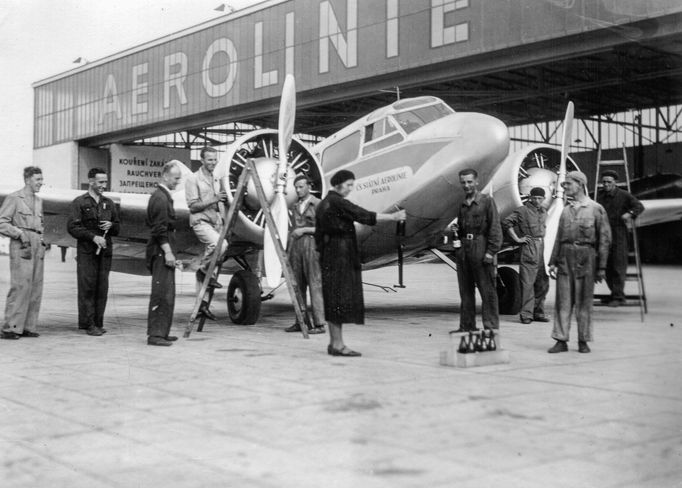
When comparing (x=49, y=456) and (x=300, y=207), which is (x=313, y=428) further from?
(x=300, y=207)

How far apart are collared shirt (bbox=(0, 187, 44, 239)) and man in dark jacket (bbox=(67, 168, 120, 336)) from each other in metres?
0.39

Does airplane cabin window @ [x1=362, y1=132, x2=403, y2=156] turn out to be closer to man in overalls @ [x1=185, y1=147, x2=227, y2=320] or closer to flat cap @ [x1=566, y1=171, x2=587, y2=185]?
man in overalls @ [x1=185, y1=147, x2=227, y2=320]

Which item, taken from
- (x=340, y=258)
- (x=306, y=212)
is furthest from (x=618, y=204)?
(x=340, y=258)

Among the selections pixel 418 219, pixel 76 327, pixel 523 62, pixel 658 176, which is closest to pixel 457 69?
pixel 523 62

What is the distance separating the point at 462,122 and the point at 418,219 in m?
1.48

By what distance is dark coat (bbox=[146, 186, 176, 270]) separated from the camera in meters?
8.16

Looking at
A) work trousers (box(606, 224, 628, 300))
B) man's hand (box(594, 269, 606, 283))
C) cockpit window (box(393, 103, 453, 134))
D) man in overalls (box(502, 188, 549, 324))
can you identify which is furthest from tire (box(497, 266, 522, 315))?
man's hand (box(594, 269, 606, 283))

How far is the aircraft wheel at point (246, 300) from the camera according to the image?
10.3 metres

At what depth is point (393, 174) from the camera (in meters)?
10.3

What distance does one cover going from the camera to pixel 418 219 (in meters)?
10.3

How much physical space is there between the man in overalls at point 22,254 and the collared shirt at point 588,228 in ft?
19.1

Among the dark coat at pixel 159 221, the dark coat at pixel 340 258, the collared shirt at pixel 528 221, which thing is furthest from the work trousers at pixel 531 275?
the dark coat at pixel 159 221

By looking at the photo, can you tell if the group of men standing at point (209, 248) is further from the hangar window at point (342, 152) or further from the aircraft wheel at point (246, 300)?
the hangar window at point (342, 152)

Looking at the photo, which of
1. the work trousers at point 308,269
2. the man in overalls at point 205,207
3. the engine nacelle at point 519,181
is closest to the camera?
the work trousers at point 308,269
